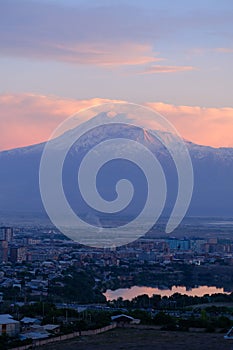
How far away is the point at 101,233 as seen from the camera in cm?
6138

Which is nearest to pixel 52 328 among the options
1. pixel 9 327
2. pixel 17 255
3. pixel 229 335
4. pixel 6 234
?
pixel 9 327

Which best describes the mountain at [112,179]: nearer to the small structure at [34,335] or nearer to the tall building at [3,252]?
the tall building at [3,252]

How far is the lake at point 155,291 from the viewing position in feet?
86.6

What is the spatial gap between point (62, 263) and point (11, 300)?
1386 cm

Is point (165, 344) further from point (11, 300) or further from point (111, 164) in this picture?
point (111, 164)

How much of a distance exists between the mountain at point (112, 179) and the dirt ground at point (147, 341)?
6778cm

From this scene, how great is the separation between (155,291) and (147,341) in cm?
1491

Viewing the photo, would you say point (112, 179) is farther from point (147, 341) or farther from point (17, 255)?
point (147, 341)

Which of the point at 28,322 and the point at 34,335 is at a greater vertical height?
the point at 28,322

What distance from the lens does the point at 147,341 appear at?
42.6 feet

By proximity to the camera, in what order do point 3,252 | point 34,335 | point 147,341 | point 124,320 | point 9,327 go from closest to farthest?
1. point 147,341
2. point 34,335
3. point 9,327
4. point 124,320
5. point 3,252

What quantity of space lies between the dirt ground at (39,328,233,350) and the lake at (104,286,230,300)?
11.7m

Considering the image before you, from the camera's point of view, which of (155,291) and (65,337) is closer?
(65,337)

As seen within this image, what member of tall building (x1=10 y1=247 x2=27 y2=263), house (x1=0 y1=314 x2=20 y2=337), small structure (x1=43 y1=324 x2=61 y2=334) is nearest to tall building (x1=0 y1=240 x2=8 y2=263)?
tall building (x1=10 y1=247 x2=27 y2=263)
